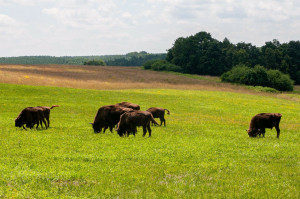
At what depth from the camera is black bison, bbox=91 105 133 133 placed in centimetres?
2253

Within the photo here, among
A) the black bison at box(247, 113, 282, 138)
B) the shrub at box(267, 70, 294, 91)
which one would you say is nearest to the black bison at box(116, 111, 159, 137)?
the black bison at box(247, 113, 282, 138)

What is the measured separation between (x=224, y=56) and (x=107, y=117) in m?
117

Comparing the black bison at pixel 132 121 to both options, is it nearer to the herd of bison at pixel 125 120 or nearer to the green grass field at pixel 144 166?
the herd of bison at pixel 125 120

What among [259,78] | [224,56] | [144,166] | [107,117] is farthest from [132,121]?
[224,56]

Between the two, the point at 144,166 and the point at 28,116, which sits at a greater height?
the point at 28,116

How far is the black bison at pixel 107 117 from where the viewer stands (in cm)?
2253

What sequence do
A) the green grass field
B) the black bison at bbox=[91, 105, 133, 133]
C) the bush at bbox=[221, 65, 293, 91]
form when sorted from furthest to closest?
1. the bush at bbox=[221, 65, 293, 91]
2. the black bison at bbox=[91, 105, 133, 133]
3. the green grass field

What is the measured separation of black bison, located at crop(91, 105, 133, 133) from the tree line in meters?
105

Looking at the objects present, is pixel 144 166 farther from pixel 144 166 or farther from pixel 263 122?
pixel 263 122

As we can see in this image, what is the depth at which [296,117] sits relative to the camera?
3878cm

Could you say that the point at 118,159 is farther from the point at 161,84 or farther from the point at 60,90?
the point at 161,84

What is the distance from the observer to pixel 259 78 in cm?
9244

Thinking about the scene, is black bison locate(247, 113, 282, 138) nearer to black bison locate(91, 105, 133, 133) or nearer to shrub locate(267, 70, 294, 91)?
black bison locate(91, 105, 133, 133)

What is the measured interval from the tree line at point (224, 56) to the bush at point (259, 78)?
26.7 m
